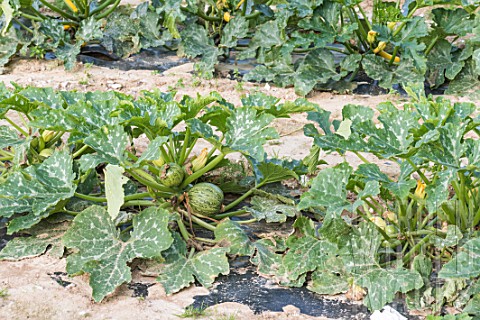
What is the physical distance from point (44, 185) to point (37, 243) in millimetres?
315

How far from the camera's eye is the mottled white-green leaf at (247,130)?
133 inches

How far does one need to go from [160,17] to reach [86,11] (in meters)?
0.61

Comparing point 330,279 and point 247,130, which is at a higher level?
point 247,130

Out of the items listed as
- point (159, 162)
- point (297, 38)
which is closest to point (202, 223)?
point (159, 162)

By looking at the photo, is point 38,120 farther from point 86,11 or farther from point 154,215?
point 86,11

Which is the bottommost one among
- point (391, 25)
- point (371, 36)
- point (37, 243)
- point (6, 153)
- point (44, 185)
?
point (37, 243)

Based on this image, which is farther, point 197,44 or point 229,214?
point 197,44

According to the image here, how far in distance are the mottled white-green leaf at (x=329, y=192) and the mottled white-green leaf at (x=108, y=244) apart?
0.62 meters

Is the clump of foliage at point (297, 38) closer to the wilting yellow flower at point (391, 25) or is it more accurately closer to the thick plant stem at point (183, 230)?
the wilting yellow flower at point (391, 25)

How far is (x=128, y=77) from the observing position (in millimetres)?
6039

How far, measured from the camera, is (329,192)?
10.2 ft

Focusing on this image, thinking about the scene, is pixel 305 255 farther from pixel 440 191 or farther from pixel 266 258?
pixel 440 191

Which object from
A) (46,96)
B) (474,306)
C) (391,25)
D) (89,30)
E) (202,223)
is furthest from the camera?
(89,30)

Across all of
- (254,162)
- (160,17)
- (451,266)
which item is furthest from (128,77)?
(451,266)
